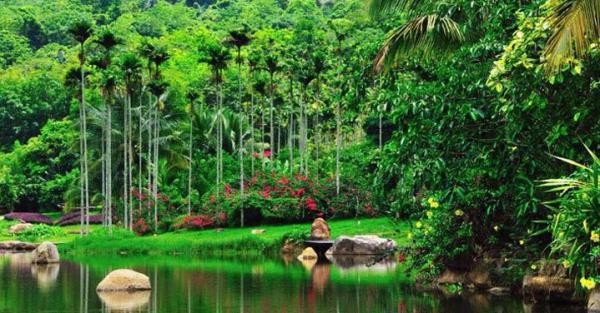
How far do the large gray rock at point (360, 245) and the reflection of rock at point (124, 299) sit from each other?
15.4m

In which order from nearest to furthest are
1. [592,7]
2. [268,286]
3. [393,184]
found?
[592,7], [393,184], [268,286]

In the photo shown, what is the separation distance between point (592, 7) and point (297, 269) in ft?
64.8

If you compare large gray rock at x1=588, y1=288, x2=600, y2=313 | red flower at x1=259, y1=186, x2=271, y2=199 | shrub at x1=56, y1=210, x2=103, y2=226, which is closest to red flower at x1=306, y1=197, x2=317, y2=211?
red flower at x1=259, y1=186, x2=271, y2=199

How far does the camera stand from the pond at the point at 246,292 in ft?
60.7

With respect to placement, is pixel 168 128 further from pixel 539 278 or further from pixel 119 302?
pixel 539 278

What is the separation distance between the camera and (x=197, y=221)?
4609cm

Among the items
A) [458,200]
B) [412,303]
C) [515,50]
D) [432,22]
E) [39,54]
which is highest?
[39,54]

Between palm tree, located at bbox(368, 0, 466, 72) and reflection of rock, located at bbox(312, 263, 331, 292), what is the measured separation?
646 centimetres

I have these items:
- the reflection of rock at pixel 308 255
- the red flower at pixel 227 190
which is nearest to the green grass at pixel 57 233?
the red flower at pixel 227 190

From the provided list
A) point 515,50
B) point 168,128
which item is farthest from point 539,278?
point 168,128

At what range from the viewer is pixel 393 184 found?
1934 cm

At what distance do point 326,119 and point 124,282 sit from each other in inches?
1694

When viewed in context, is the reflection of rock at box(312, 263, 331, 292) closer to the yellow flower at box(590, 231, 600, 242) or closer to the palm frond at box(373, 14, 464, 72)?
the palm frond at box(373, 14, 464, 72)

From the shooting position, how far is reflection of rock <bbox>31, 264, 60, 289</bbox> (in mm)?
25922
